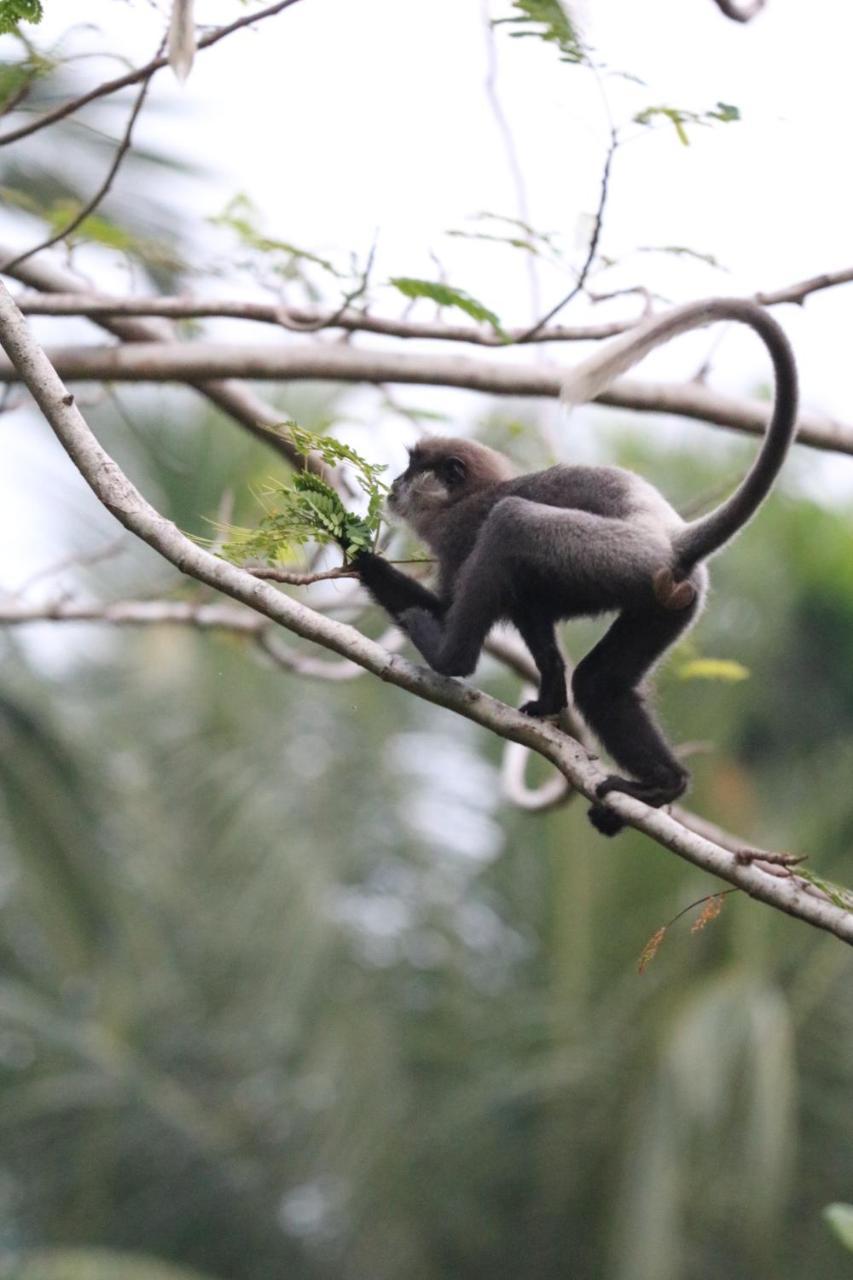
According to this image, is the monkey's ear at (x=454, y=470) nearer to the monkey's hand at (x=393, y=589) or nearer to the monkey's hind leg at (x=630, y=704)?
the monkey's hand at (x=393, y=589)

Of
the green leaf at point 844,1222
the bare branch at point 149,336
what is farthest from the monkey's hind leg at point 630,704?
the bare branch at point 149,336

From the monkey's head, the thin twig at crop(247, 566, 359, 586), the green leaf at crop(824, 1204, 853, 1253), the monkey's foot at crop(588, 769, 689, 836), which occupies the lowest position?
the green leaf at crop(824, 1204, 853, 1253)

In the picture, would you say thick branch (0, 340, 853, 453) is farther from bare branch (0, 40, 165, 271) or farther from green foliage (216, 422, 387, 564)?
green foliage (216, 422, 387, 564)

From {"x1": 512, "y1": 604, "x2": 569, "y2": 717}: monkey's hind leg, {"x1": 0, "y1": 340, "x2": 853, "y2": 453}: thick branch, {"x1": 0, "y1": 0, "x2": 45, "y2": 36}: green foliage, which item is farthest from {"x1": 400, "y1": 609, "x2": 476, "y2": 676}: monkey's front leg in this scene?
{"x1": 0, "y1": 0, "x2": 45, "y2": 36}: green foliage

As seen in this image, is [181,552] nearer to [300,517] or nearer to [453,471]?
[300,517]

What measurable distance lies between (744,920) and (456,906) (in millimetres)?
3169

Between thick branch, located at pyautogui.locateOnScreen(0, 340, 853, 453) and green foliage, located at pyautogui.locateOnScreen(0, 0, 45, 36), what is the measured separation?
1.94 metres

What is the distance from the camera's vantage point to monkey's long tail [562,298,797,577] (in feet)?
14.4

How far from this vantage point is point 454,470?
5.31m

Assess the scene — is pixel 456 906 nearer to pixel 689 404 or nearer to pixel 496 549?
pixel 689 404

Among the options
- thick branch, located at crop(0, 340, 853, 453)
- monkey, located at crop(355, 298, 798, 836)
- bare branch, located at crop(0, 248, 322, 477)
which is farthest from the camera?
bare branch, located at crop(0, 248, 322, 477)

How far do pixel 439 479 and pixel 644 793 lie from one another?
1.30 meters

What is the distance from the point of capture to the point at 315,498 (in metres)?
3.88

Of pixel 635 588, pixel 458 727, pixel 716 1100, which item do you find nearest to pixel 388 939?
pixel 458 727
